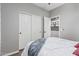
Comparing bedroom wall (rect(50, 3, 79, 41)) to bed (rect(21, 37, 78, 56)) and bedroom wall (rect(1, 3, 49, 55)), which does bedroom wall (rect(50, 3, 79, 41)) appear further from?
bedroom wall (rect(1, 3, 49, 55))

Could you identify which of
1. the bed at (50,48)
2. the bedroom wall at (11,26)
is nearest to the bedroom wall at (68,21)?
the bed at (50,48)

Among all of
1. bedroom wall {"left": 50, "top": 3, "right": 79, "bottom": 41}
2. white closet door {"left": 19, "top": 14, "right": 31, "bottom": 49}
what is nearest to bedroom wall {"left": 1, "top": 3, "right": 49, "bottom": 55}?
white closet door {"left": 19, "top": 14, "right": 31, "bottom": 49}

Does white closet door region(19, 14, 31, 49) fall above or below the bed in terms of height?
above

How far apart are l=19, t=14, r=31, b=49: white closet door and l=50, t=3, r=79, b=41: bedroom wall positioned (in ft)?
1.31

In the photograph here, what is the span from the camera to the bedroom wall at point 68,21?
1276 mm

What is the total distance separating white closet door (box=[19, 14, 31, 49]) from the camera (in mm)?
1269

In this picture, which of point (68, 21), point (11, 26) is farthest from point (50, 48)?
point (11, 26)

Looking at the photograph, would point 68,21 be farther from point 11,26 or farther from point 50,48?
point 11,26

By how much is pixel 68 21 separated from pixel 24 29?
724mm

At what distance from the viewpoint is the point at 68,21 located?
4.38 feet

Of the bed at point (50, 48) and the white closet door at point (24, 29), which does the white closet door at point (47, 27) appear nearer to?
the bed at point (50, 48)

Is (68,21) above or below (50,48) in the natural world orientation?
above

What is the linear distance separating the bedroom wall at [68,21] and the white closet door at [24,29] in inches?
15.7

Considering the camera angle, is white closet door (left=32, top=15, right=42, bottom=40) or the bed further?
white closet door (left=32, top=15, right=42, bottom=40)
